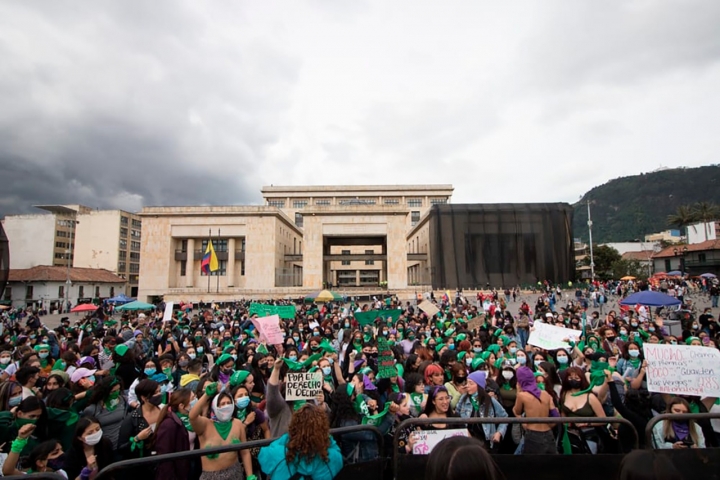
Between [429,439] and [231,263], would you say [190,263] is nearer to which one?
[231,263]

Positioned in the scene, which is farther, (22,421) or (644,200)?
(644,200)

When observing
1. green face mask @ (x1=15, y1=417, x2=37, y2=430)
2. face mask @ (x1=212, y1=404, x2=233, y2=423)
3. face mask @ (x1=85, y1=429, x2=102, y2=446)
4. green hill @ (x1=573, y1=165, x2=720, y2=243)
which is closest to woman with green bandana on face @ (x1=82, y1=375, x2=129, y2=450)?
green face mask @ (x1=15, y1=417, x2=37, y2=430)

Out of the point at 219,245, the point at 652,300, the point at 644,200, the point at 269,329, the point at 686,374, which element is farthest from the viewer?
the point at 644,200

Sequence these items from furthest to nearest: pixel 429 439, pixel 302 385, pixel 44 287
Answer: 1. pixel 44 287
2. pixel 302 385
3. pixel 429 439

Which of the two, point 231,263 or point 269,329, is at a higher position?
point 231,263

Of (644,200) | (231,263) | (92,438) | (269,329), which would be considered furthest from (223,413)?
(644,200)

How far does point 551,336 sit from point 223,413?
237 inches

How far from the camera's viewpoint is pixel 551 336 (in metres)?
7.50

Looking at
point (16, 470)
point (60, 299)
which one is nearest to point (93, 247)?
point (60, 299)

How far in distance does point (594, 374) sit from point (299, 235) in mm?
59198

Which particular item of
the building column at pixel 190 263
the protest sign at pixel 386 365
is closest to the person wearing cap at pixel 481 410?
the protest sign at pixel 386 365

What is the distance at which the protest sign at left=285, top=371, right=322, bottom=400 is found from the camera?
4355 mm

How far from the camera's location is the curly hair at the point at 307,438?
293 centimetres

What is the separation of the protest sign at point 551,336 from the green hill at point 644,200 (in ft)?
478
